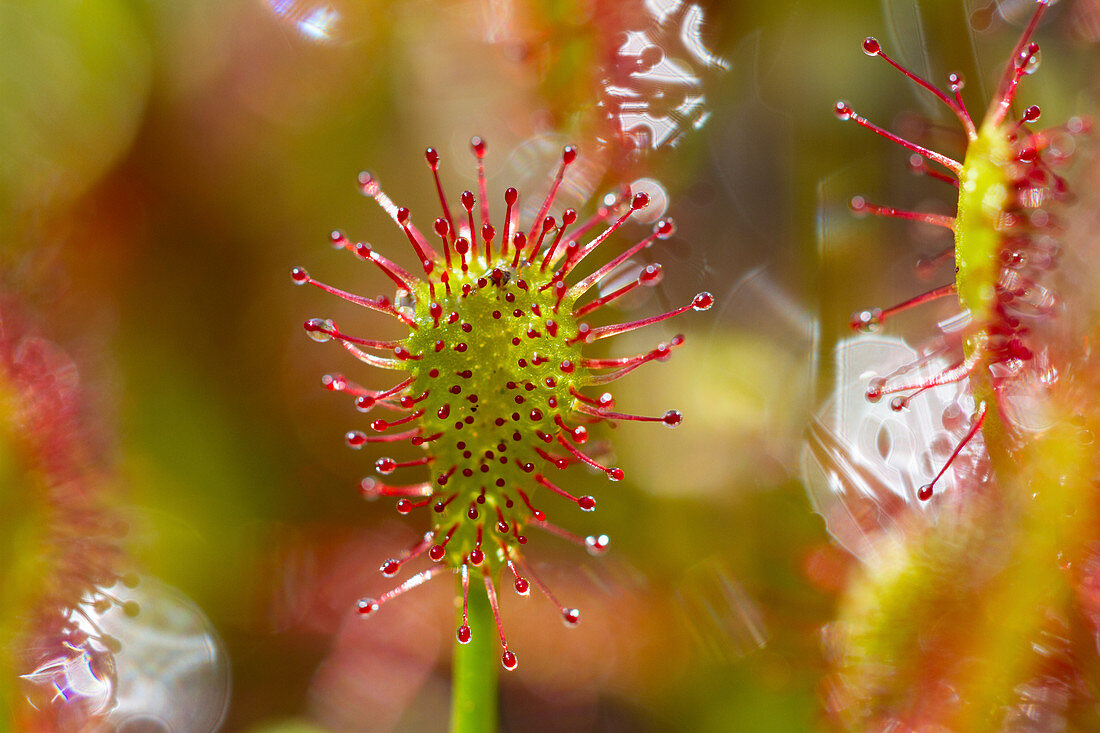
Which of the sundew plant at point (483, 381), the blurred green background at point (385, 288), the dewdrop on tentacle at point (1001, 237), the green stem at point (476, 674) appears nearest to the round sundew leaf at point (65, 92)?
the blurred green background at point (385, 288)

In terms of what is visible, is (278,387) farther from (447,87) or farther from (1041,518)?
(1041,518)

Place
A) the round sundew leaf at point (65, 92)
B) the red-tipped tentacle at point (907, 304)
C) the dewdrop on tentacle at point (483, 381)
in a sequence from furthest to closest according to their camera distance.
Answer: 1. the round sundew leaf at point (65, 92)
2. the red-tipped tentacle at point (907, 304)
3. the dewdrop on tentacle at point (483, 381)

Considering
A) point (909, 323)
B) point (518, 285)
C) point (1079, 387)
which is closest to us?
point (518, 285)

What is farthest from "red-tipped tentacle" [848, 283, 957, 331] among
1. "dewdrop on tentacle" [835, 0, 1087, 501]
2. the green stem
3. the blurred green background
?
the green stem

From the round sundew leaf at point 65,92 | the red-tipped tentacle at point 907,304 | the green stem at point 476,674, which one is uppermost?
the round sundew leaf at point 65,92

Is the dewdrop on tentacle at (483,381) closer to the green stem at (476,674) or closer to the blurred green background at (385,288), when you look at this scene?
the green stem at (476,674)

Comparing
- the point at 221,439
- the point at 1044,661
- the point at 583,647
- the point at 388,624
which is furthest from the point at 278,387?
the point at 1044,661
